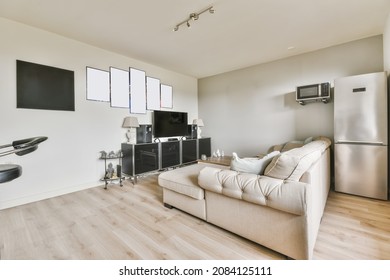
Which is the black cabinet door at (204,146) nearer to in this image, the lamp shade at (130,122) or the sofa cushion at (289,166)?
the lamp shade at (130,122)

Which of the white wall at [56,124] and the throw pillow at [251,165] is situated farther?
the white wall at [56,124]

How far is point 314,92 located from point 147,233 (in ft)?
11.1

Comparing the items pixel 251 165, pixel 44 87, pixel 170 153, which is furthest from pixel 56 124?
pixel 251 165

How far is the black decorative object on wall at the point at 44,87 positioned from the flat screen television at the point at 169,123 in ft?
5.45

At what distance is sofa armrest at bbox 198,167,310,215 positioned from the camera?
127cm

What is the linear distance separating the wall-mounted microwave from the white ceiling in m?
0.77

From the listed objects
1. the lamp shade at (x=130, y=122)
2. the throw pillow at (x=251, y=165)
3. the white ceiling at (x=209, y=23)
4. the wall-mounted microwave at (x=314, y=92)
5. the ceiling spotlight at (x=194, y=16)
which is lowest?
the throw pillow at (x=251, y=165)

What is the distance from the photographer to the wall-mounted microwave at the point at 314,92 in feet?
9.84

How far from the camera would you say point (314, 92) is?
10.1 feet

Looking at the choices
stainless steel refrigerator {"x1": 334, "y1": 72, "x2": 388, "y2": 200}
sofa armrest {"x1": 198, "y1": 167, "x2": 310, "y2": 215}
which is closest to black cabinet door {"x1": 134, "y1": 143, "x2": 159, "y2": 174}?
sofa armrest {"x1": 198, "y1": 167, "x2": 310, "y2": 215}

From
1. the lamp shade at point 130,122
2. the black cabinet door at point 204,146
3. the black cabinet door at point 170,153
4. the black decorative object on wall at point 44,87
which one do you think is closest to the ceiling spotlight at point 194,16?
the lamp shade at point 130,122

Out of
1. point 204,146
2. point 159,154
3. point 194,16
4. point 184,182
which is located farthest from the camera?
point 204,146

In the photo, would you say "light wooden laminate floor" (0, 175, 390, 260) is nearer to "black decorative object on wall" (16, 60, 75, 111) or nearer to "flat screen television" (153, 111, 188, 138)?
"black decorative object on wall" (16, 60, 75, 111)

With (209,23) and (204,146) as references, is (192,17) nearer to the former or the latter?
(209,23)
